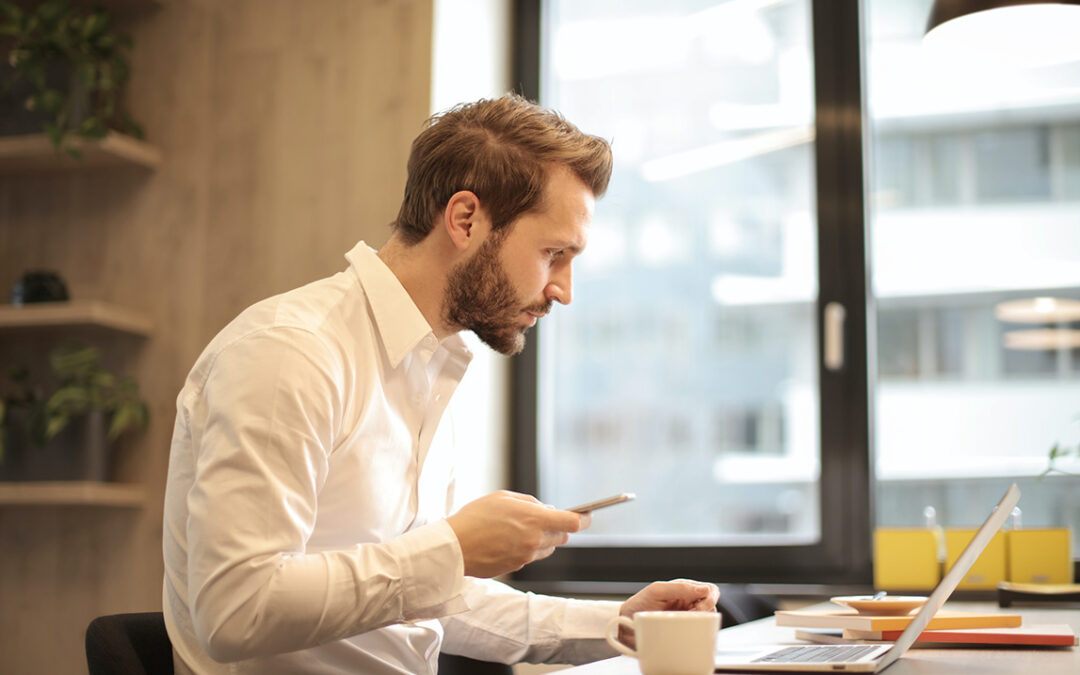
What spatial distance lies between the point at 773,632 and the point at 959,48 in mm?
1292

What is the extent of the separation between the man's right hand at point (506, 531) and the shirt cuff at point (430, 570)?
0.01 m

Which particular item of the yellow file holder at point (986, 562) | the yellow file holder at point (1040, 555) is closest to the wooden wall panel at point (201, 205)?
the yellow file holder at point (986, 562)

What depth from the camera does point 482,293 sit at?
164cm

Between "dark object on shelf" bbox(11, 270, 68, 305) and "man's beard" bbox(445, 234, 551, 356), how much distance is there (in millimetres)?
1770

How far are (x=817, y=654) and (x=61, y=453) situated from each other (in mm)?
2321

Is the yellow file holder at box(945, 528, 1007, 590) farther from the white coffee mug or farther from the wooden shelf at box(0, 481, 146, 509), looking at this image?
the wooden shelf at box(0, 481, 146, 509)

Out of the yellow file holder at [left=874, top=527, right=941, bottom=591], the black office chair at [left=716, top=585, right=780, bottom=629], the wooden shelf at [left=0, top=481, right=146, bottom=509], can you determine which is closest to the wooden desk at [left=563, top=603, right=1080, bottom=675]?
the black office chair at [left=716, top=585, right=780, bottom=629]

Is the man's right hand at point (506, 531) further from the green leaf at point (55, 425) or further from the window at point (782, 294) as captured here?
the green leaf at point (55, 425)

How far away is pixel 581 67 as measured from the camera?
3219 millimetres

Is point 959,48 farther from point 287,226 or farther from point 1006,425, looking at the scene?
point 287,226

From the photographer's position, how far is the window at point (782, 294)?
2723mm

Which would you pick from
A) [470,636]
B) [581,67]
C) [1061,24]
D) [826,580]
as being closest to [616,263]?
[581,67]

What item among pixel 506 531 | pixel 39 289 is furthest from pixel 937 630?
pixel 39 289

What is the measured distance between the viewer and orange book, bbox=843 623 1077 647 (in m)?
1.36
